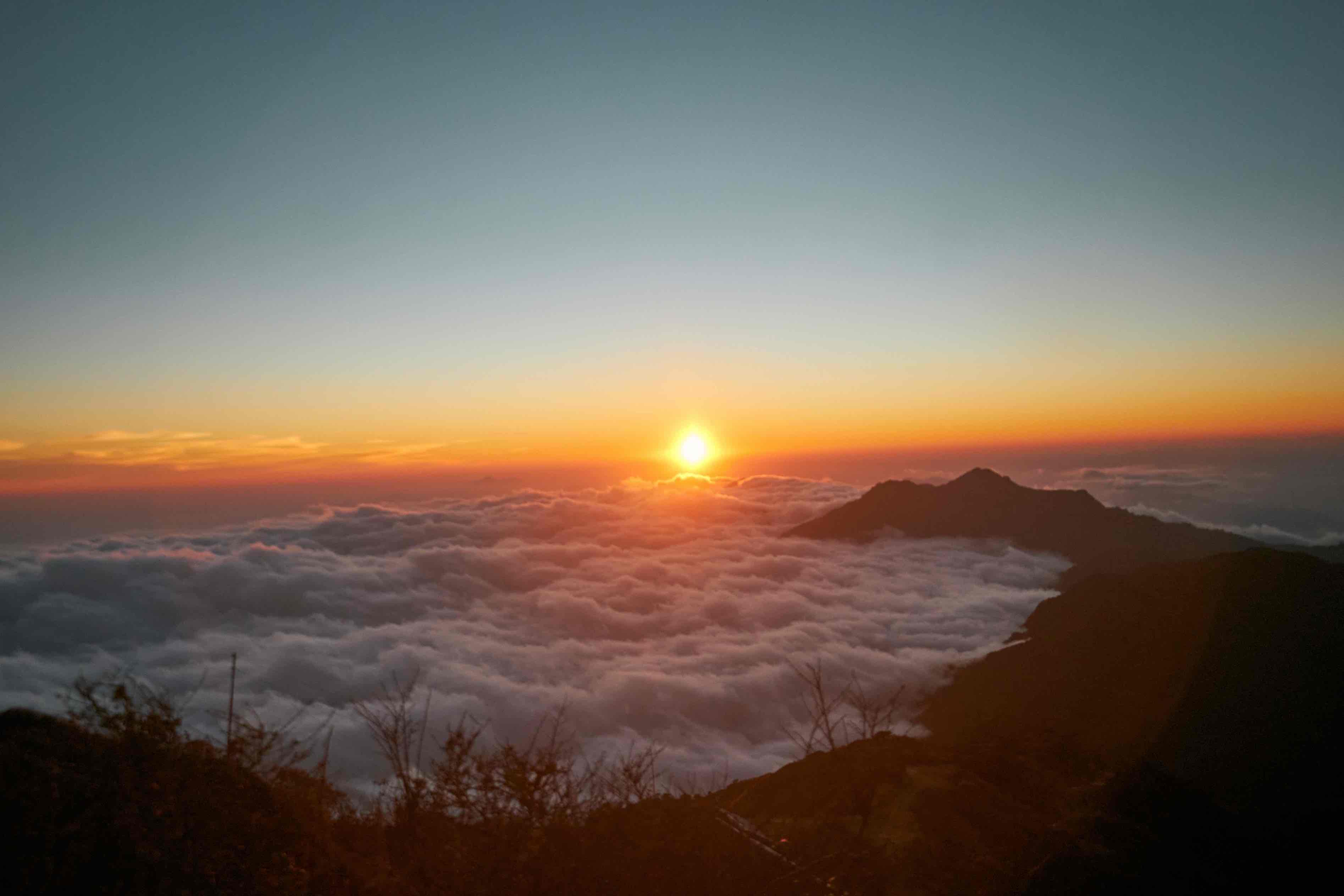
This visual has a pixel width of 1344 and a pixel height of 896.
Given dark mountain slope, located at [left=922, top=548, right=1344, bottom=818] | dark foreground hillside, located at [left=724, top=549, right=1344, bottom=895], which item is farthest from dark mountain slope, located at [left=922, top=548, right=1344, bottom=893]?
dark mountain slope, located at [left=922, top=548, right=1344, bottom=818]

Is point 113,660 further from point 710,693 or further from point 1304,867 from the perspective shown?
point 1304,867

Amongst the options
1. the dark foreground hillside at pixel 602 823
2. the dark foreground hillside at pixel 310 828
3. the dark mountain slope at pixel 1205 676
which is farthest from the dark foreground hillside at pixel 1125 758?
the dark foreground hillside at pixel 310 828

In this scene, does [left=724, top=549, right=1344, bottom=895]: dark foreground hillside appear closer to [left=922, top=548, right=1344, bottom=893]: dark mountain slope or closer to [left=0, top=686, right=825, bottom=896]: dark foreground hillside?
[left=922, top=548, right=1344, bottom=893]: dark mountain slope

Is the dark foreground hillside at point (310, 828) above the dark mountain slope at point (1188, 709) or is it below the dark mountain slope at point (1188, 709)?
above

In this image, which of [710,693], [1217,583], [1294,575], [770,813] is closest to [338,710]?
[710,693]

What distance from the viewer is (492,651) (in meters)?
153

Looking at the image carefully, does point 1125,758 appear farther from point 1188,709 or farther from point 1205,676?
point 1205,676

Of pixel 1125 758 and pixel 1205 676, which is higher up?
pixel 1125 758

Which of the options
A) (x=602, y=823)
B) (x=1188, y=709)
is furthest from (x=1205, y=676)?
(x=602, y=823)

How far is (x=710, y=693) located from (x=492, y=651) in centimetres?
4929

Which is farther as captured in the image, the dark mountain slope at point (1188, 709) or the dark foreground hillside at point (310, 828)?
the dark mountain slope at point (1188, 709)

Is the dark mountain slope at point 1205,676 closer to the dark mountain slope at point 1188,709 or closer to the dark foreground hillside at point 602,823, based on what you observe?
the dark mountain slope at point 1188,709

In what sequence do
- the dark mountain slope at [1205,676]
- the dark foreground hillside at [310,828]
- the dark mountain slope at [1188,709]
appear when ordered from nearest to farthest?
the dark foreground hillside at [310,828]
the dark mountain slope at [1188,709]
the dark mountain slope at [1205,676]

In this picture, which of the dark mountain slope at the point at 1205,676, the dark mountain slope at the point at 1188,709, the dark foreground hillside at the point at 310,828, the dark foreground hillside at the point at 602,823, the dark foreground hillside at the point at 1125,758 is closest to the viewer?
the dark foreground hillside at the point at 310,828
